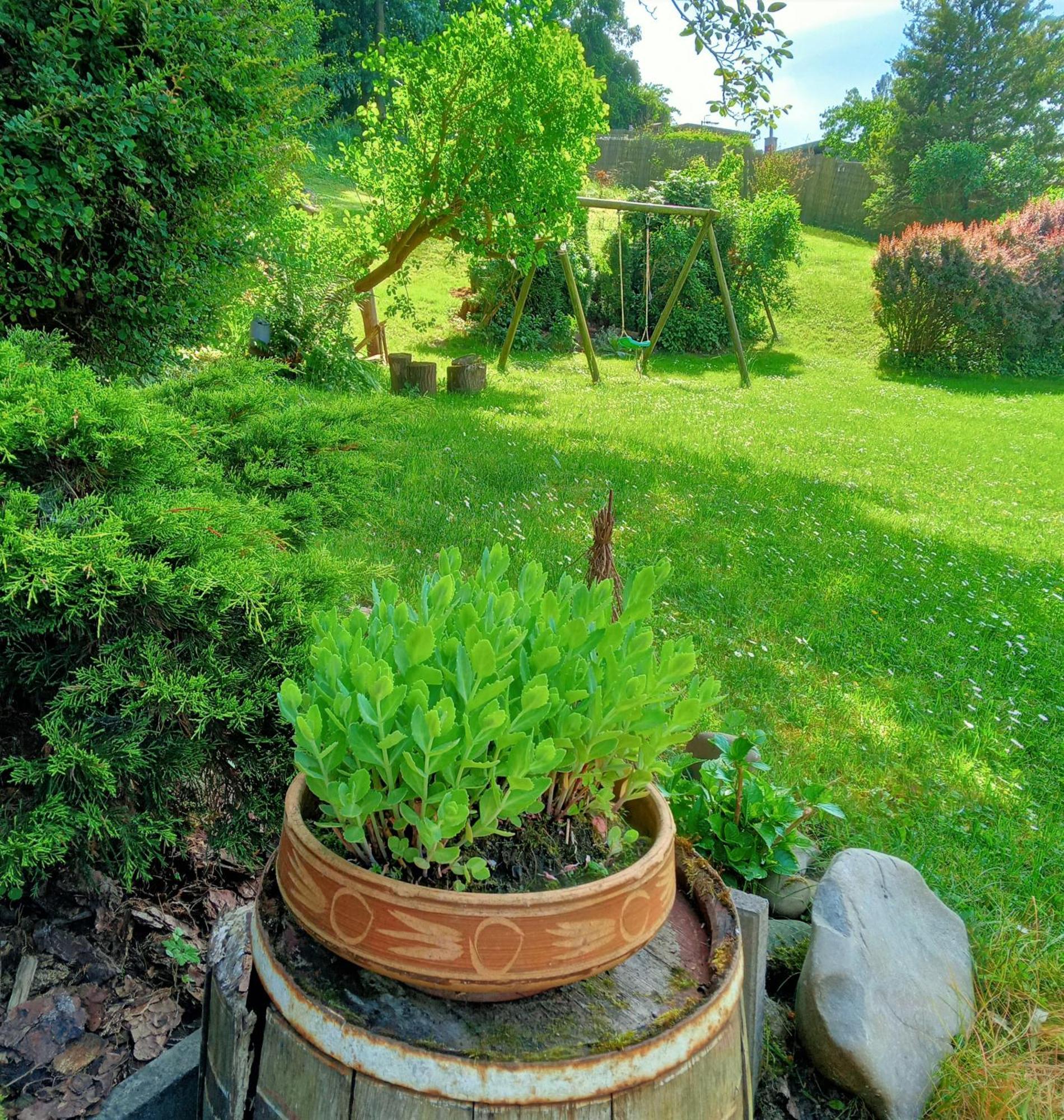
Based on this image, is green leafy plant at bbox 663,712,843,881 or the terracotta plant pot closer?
the terracotta plant pot

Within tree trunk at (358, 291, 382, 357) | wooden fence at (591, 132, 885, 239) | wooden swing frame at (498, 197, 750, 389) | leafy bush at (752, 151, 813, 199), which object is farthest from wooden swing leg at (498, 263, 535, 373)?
wooden fence at (591, 132, 885, 239)

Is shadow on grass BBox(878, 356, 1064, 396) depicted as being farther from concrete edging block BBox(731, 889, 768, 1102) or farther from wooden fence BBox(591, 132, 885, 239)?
concrete edging block BBox(731, 889, 768, 1102)

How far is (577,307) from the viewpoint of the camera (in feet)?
37.7

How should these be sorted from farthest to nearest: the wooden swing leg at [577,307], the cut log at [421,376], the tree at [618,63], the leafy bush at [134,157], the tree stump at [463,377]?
the tree at [618,63] < the wooden swing leg at [577,307] < the tree stump at [463,377] < the cut log at [421,376] < the leafy bush at [134,157]

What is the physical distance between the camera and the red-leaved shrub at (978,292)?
51.8 ft

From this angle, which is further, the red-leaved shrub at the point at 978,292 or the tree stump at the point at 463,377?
the red-leaved shrub at the point at 978,292

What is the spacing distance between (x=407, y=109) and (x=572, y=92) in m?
1.85

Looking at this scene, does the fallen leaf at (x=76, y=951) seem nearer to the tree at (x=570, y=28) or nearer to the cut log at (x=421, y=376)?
the cut log at (x=421, y=376)

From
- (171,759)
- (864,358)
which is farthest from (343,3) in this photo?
(171,759)

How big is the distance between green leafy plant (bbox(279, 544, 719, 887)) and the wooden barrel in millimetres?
151

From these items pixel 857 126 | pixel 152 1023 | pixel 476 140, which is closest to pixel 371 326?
pixel 476 140

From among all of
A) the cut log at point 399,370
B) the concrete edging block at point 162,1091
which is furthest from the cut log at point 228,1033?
the cut log at point 399,370

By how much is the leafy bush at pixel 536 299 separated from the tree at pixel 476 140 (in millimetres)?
4422

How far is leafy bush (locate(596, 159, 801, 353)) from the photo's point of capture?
1645 cm
